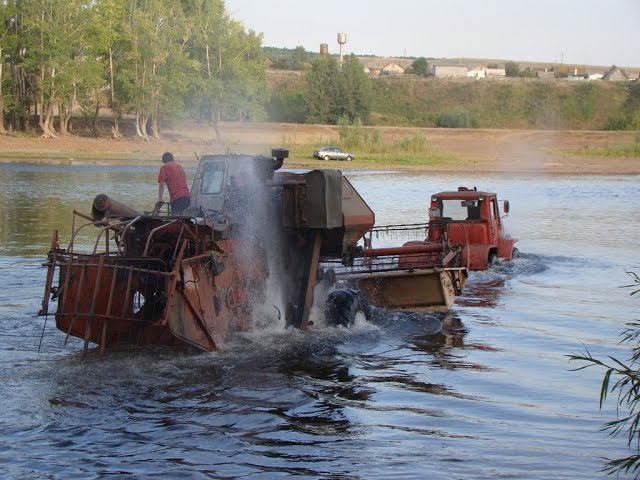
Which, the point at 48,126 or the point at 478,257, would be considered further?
the point at 48,126

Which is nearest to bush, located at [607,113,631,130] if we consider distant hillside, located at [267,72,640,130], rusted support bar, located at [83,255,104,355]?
distant hillside, located at [267,72,640,130]

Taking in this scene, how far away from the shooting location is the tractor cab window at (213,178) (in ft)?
50.6

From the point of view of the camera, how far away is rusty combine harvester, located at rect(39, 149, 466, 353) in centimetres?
1236

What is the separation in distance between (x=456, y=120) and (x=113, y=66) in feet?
144

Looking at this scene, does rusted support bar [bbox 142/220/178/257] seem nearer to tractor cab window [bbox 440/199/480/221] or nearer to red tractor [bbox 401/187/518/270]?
red tractor [bbox 401/187/518/270]

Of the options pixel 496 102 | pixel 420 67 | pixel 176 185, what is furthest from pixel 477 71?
pixel 176 185

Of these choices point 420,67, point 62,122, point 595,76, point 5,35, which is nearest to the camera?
point 5,35

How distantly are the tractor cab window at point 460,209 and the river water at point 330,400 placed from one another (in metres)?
2.72

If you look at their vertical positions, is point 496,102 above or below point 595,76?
below

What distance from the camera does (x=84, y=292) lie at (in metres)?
12.4

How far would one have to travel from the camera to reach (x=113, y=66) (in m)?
73.6

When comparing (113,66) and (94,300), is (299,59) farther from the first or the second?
(94,300)

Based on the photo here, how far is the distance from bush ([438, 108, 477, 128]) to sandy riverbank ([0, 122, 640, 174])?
16.3 m

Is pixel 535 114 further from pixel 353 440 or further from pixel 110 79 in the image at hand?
pixel 353 440
